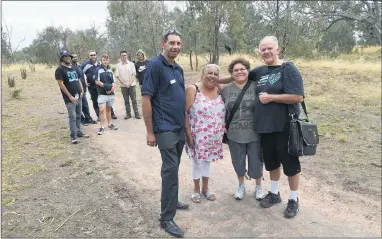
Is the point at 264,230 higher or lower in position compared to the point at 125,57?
lower

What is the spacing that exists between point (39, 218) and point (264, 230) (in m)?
2.47

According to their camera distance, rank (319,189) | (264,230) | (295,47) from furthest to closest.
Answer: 1. (295,47)
2. (319,189)
3. (264,230)

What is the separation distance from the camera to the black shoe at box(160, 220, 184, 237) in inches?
133

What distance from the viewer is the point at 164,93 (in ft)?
10.7

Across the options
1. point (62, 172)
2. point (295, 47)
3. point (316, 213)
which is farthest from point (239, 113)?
point (295, 47)

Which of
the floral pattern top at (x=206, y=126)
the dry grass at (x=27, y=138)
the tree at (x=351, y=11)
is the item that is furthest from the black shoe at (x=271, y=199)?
the tree at (x=351, y=11)

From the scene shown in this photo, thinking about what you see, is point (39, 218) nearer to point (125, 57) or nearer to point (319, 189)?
point (319, 189)

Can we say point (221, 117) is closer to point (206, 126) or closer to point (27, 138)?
point (206, 126)

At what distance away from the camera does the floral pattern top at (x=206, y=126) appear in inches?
147

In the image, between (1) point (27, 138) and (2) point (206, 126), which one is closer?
(2) point (206, 126)

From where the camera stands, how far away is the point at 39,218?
3.76 meters

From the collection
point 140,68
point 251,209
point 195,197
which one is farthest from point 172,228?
point 140,68

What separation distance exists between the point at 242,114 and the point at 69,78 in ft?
13.2

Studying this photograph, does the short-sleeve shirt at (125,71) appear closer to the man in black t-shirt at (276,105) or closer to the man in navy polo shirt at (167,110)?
the man in black t-shirt at (276,105)
